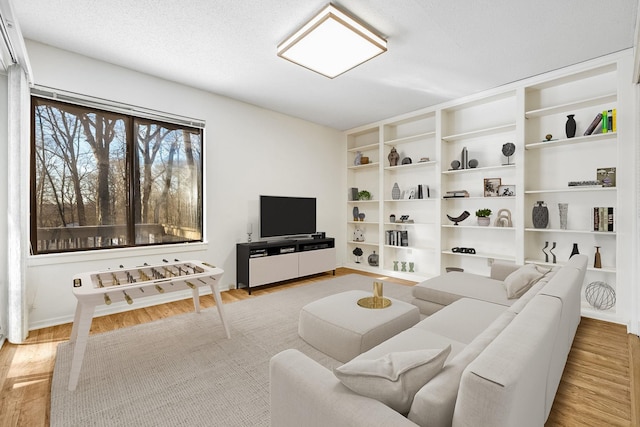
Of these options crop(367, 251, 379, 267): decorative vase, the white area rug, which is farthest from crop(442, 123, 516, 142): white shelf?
the white area rug

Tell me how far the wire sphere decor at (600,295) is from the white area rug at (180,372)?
10.4ft

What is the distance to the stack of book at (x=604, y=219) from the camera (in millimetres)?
3189

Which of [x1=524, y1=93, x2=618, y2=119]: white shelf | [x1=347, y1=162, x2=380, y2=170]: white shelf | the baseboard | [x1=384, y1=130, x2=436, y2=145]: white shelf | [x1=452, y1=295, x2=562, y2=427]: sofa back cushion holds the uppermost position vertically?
[x1=384, y1=130, x2=436, y2=145]: white shelf

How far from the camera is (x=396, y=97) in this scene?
4.27 metres

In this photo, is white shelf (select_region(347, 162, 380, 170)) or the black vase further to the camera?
white shelf (select_region(347, 162, 380, 170))

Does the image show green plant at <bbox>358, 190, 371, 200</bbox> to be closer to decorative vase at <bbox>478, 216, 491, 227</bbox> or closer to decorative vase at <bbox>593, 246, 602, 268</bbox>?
decorative vase at <bbox>478, 216, 491, 227</bbox>

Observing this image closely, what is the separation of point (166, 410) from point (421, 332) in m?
1.60

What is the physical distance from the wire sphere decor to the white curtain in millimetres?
5732

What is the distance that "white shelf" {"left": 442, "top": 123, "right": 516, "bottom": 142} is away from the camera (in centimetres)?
397

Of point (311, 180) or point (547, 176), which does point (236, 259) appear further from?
point (547, 176)

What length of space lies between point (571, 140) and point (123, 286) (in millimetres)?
4721

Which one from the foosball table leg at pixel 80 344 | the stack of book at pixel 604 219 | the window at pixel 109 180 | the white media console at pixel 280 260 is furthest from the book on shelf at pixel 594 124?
the foosball table leg at pixel 80 344

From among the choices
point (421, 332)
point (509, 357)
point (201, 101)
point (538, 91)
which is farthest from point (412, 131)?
point (509, 357)

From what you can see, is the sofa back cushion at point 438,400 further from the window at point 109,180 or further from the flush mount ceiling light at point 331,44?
the window at point 109,180
